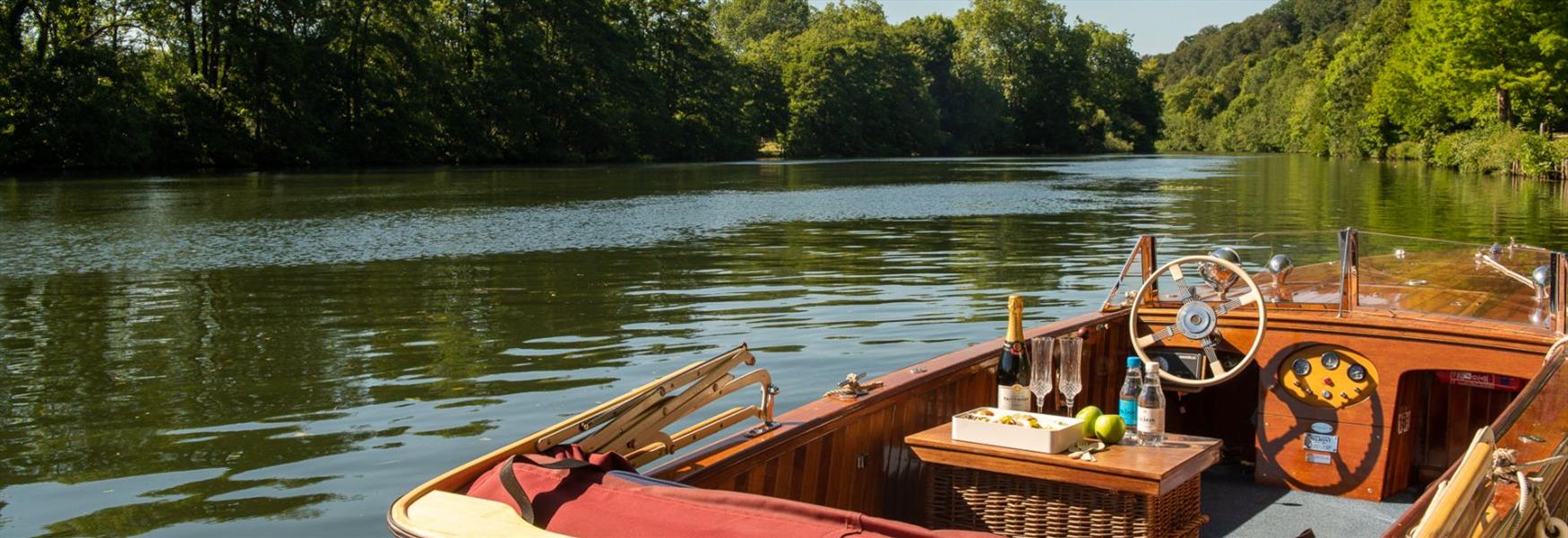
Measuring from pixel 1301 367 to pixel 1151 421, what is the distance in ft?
5.70

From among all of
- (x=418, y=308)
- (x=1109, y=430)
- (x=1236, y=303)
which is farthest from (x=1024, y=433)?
(x=418, y=308)

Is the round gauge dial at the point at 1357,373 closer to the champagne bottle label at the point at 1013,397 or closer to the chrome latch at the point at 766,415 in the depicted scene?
the champagne bottle label at the point at 1013,397

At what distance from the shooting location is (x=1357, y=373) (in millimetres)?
5574

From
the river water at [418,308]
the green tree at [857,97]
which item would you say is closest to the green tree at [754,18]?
the green tree at [857,97]

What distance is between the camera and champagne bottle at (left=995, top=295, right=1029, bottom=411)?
458cm

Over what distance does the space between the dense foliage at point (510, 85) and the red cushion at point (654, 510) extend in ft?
158

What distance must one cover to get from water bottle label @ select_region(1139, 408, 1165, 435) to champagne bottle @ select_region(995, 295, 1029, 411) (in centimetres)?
45

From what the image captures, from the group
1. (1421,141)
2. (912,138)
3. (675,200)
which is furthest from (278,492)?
(912,138)

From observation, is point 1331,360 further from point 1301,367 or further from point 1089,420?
point 1089,420

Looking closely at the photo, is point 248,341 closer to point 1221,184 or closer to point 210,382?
point 210,382

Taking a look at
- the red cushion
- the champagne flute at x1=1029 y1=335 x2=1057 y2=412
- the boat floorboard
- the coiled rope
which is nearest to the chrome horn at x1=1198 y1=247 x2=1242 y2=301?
the boat floorboard

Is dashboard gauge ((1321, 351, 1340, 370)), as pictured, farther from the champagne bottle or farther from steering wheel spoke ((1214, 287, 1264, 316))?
the champagne bottle

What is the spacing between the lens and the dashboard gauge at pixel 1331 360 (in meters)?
5.61

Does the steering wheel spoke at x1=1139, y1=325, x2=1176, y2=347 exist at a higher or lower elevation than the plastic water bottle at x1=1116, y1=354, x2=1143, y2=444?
higher
